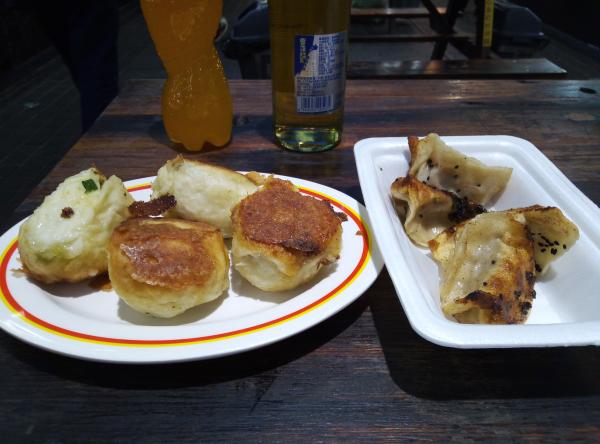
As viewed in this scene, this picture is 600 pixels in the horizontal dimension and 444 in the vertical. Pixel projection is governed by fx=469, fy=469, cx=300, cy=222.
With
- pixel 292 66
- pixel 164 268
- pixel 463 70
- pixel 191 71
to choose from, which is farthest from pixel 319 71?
pixel 463 70

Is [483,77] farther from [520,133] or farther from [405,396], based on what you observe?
[405,396]

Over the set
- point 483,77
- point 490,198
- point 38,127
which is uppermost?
point 490,198

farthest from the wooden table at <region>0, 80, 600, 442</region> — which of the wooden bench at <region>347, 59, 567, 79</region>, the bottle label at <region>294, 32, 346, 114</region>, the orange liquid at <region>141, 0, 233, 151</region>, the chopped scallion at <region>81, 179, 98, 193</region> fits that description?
the wooden bench at <region>347, 59, 567, 79</region>

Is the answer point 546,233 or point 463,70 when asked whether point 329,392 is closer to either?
point 546,233

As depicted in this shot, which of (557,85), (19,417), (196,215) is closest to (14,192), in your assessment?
(196,215)

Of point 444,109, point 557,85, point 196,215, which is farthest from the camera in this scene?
point 557,85
